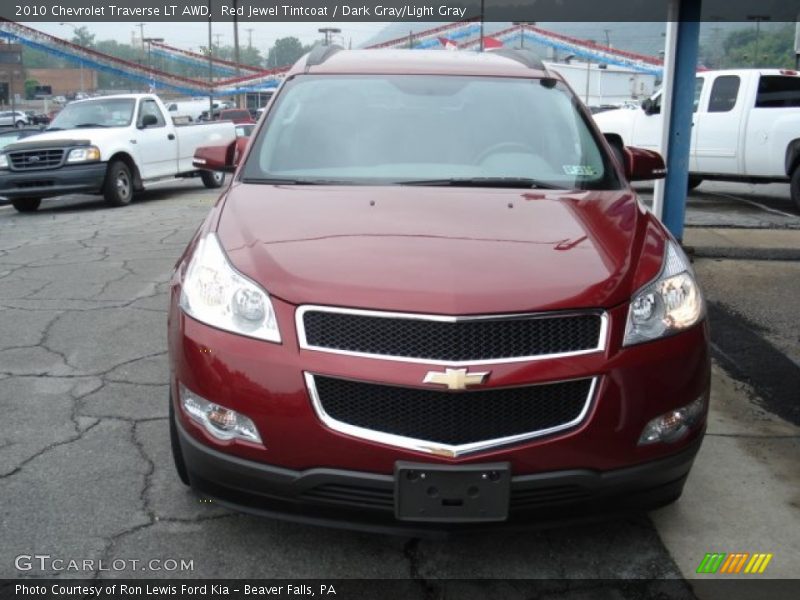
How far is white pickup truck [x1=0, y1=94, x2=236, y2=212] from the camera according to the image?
12.1m

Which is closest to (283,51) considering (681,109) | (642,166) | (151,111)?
(151,111)

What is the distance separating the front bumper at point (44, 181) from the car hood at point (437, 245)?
978 cm

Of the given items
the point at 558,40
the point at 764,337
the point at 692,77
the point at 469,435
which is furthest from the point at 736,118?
the point at 558,40

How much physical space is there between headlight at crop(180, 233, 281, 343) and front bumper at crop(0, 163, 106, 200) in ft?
33.9

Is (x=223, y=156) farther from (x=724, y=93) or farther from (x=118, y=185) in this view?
(x=724, y=93)

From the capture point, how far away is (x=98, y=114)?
13414 millimetres

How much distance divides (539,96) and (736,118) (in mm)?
9034

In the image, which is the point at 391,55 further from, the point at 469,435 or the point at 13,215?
the point at 13,215

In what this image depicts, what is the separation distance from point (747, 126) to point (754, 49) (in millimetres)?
40348

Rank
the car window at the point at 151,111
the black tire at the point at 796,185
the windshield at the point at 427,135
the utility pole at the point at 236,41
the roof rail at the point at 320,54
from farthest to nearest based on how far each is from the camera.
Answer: the utility pole at the point at 236,41 < the car window at the point at 151,111 < the black tire at the point at 796,185 < the roof rail at the point at 320,54 < the windshield at the point at 427,135

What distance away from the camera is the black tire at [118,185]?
12.6 m

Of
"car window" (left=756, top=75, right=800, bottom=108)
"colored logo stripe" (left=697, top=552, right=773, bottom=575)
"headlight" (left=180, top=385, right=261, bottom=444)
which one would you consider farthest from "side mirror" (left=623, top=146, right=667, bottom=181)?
"car window" (left=756, top=75, right=800, bottom=108)

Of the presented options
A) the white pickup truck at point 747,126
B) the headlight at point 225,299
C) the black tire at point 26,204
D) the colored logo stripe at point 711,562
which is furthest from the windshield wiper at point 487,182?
the black tire at point 26,204

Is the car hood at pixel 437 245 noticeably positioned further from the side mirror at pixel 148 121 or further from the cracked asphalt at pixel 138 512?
the side mirror at pixel 148 121
